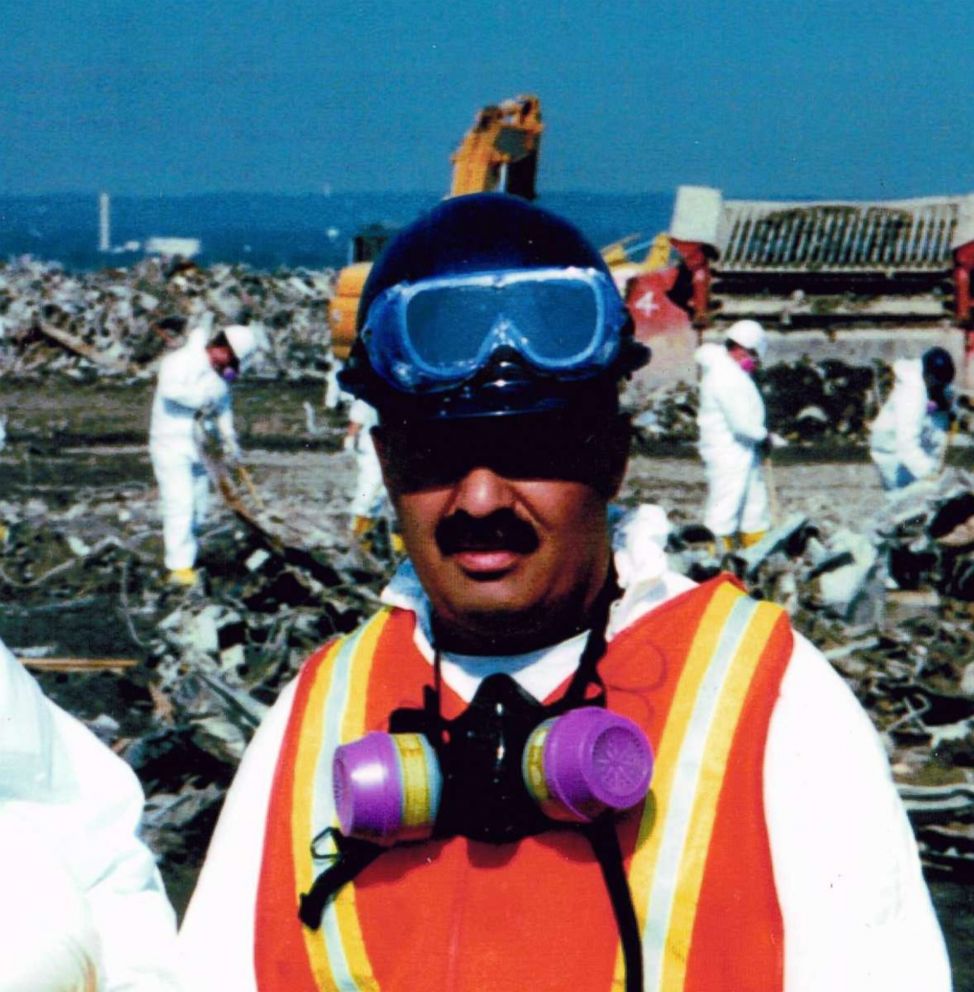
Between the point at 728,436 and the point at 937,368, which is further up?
the point at 937,368

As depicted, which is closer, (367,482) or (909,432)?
(909,432)

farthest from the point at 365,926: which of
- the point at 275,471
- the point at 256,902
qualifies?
the point at 275,471

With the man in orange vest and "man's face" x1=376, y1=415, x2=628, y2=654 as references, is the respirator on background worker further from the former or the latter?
"man's face" x1=376, y1=415, x2=628, y2=654

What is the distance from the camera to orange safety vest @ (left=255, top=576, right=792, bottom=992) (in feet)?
6.48

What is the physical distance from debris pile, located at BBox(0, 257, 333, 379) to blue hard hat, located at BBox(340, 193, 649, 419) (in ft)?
74.8

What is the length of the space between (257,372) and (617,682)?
77.2 ft

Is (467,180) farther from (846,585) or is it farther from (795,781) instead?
(795,781)

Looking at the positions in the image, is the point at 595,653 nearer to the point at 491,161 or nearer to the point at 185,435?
the point at 185,435

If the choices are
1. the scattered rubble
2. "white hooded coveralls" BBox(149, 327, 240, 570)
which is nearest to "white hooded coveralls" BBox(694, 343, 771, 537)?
the scattered rubble

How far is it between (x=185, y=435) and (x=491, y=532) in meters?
9.62

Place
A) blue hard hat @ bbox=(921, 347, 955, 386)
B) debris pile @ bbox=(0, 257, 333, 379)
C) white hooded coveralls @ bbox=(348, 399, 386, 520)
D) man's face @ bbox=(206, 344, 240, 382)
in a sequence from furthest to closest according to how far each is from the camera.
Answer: debris pile @ bbox=(0, 257, 333, 379) → white hooded coveralls @ bbox=(348, 399, 386, 520) → blue hard hat @ bbox=(921, 347, 955, 386) → man's face @ bbox=(206, 344, 240, 382)

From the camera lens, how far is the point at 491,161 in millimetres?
18016

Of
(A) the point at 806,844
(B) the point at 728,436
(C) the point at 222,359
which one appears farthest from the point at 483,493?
(B) the point at 728,436

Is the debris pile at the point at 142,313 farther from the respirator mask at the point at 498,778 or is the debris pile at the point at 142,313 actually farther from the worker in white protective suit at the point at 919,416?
the respirator mask at the point at 498,778
